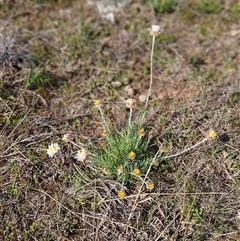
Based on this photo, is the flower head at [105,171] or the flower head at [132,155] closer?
the flower head at [132,155]

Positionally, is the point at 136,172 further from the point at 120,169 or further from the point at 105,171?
the point at 105,171

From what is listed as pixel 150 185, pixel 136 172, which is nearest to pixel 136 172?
pixel 136 172

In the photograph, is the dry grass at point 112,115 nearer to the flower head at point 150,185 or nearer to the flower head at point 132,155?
the flower head at point 150,185

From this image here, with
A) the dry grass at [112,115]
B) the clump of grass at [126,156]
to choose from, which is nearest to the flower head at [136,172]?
the clump of grass at [126,156]

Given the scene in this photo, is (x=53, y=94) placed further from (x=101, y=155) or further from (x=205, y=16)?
(x=205, y=16)

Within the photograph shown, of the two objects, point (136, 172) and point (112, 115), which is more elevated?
point (136, 172)

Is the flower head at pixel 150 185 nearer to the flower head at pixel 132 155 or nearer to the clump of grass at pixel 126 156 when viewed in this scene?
the clump of grass at pixel 126 156

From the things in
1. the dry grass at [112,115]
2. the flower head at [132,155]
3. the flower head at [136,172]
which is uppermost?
the flower head at [132,155]

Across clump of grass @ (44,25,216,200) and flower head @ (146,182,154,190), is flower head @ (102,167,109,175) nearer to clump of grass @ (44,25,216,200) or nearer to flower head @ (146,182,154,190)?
clump of grass @ (44,25,216,200)

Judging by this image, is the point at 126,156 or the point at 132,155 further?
the point at 126,156

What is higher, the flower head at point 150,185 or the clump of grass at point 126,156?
the clump of grass at point 126,156
